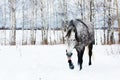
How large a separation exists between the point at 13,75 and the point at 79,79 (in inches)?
62.0

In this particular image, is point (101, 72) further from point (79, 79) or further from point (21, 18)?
point (21, 18)

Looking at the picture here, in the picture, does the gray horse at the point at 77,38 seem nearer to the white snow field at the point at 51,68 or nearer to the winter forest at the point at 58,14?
the white snow field at the point at 51,68

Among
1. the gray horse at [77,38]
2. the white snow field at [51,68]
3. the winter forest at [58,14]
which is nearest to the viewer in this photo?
the white snow field at [51,68]

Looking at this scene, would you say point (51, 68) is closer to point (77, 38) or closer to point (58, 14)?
point (77, 38)

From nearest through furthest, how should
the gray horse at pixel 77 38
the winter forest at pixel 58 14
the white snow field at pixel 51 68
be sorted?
1. the white snow field at pixel 51 68
2. the gray horse at pixel 77 38
3. the winter forest at pixel 58 14

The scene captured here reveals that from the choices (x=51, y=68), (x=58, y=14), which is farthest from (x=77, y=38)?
(x=58, y=14)

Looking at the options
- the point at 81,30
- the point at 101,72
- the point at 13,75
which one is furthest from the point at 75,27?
the point at 13,75

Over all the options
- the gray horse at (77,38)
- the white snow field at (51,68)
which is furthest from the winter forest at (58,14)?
the gray horse at (77,38)

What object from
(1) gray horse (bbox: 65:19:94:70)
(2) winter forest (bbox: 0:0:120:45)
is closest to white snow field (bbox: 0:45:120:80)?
(1) gray horse (bbox: 65:19:94:70)

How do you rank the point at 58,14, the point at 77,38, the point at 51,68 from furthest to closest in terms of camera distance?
the point at 58,14 → the point at 51,68 → the point at 77,38

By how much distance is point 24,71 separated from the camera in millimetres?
9477

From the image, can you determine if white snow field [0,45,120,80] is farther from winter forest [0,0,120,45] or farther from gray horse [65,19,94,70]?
winter forest [0,0,120,45]

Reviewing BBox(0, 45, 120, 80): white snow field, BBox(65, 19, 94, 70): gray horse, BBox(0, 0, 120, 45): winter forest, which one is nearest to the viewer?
BBox(0, 45, 120, 80): white snow field

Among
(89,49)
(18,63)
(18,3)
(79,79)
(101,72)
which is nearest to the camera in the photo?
(79,79)
